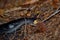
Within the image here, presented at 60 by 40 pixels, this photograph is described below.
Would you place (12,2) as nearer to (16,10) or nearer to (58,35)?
(16,10)

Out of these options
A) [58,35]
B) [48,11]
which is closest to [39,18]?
[48,11]

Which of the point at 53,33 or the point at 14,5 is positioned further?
the point at 14,5

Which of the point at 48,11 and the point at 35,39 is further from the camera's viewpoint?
the point at 48,11

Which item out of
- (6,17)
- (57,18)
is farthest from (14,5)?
(57,18)

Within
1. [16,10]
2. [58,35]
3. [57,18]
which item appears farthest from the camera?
[16,10]

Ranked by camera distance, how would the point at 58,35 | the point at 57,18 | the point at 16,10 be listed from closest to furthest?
the point at 58,35
the point at 57,18
the point at 16,10

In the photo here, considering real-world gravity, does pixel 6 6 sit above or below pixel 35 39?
above

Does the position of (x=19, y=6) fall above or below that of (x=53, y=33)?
above

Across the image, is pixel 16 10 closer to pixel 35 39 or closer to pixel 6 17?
pixel 6 17
